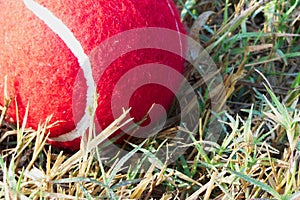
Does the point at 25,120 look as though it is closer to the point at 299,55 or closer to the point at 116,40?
the point at 116,40

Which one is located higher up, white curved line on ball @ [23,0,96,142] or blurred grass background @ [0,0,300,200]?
white curved line on ball @ [23,0,96,142]

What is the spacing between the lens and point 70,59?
4.59 feet

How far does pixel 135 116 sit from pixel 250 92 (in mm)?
514

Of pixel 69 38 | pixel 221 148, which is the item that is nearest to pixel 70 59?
pixel 69 38

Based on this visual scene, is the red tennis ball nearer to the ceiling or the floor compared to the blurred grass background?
nearer to the ceiling

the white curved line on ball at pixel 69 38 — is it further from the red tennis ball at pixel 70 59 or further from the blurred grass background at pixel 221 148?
the blurred grass background at pixel 221 148

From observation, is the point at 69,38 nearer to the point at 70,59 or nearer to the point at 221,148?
the point at 70,59

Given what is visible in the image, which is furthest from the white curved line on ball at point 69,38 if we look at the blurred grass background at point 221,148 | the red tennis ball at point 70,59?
the blurred grass background at point 221,148

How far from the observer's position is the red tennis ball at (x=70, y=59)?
Result: 1400mm

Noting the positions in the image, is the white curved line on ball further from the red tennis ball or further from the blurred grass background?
the blurred grass background

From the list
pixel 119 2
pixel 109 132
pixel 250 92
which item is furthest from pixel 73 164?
pixel 250 92

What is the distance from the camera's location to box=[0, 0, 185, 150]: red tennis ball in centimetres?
140

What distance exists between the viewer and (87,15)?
141 centimetres

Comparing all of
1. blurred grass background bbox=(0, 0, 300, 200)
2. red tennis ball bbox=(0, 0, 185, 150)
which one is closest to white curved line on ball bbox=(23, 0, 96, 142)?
red tennis ball bbox=(0, 0, 185, 150)
